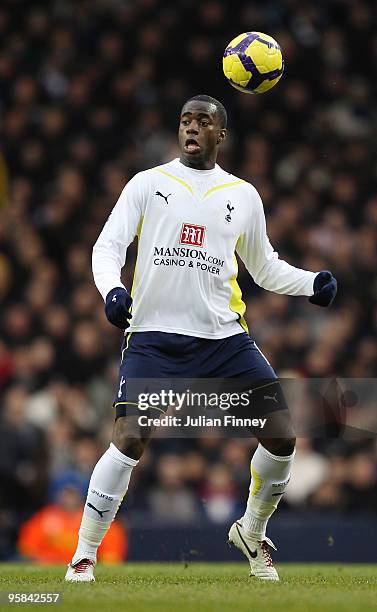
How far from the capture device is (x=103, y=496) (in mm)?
6090

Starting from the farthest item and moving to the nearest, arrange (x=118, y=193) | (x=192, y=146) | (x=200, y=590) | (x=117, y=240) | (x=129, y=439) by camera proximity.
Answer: (x=118, y=193), (x=192, y=146), (x=117, y=240), (x=129, y=439), (x=200, y=590)

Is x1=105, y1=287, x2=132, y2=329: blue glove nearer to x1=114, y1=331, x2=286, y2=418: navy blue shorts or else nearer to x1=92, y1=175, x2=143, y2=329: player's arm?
x1=92, y1=175, x2=143, y2=329: player's arm

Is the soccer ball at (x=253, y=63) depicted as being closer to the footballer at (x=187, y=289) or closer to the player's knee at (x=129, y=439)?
the footballer at (x=187, y=289)

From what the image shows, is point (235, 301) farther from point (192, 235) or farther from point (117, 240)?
point (117, 240)

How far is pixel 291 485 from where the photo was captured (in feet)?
36.4

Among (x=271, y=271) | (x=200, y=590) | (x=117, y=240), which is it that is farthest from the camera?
(x=271, y=271)

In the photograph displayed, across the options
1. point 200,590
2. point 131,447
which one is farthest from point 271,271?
point 200,590

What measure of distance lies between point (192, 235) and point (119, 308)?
709 mm

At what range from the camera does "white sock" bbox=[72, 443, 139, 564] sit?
605 cm

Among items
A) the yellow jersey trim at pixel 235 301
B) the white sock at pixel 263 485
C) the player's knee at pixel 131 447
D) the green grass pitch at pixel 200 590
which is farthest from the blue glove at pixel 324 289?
the green grass pitch at pixel 200 590

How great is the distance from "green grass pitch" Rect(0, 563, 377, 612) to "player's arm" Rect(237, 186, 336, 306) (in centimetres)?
147

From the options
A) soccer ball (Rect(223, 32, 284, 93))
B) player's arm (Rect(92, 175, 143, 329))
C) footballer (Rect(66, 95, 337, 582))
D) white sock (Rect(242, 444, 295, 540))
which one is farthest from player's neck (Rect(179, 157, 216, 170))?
white sock (Rect(242, 444, 295, 540))

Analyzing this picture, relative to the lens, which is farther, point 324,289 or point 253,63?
point 253,63

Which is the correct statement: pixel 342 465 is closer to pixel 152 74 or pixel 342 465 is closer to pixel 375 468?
pixel 375 468
